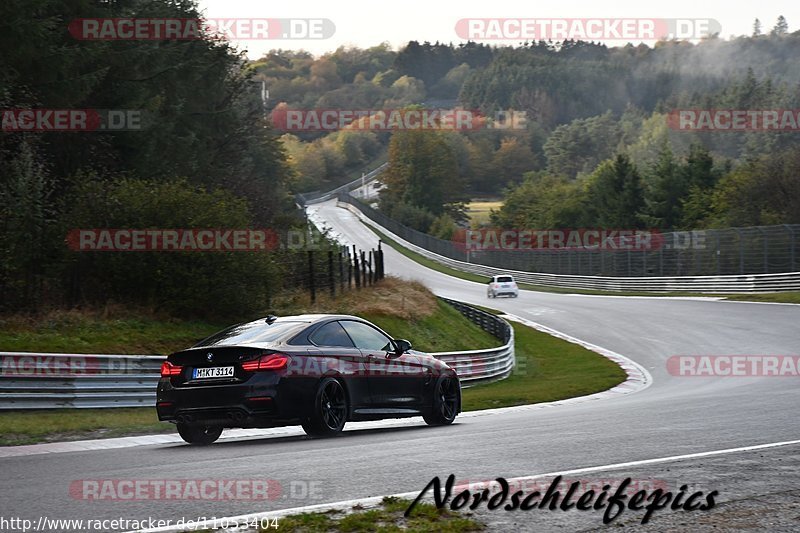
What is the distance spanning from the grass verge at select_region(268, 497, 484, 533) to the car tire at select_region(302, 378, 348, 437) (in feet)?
16.5

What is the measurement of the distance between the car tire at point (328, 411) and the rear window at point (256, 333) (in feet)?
2.35

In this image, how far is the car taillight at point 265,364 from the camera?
37.6ft

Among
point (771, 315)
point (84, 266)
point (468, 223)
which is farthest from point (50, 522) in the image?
point (468, 223)

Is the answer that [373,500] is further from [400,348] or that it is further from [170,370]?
[400,348]

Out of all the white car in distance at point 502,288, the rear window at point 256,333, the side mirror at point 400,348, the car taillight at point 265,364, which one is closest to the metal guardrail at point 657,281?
the white car in distance at point 502,288

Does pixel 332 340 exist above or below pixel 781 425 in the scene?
above

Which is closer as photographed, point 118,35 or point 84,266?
point 84,266

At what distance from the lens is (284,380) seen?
11.4m

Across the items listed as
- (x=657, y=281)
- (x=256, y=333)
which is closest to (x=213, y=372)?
(x=256, y=333)

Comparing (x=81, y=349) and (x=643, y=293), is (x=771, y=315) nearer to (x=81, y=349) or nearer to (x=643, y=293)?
(x=643, y=293)

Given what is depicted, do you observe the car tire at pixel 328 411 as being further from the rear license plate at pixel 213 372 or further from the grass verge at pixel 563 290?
the grass verge at pixel 563 290

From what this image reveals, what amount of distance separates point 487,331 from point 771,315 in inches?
426

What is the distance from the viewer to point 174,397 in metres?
11.8

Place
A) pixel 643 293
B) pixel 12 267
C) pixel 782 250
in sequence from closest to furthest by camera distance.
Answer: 1. pixel 12 267
2. pixel 782 250
3. pixel 643 293
